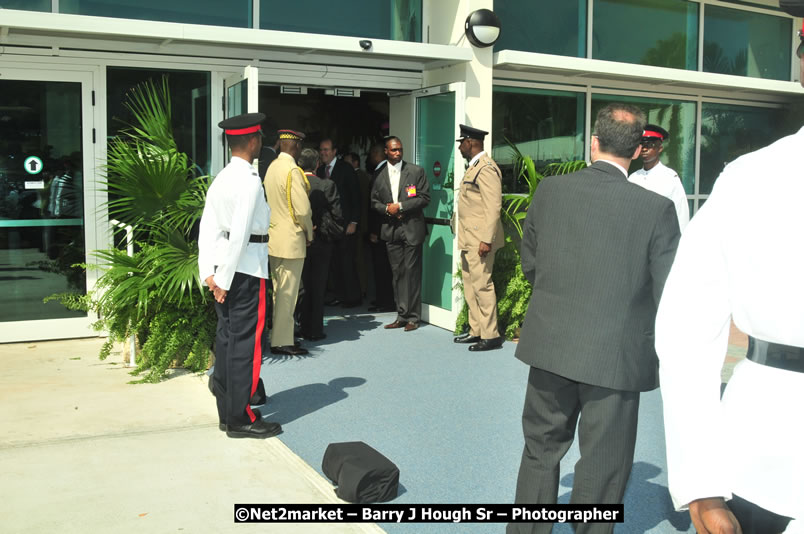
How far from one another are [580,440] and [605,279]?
63 centimetres

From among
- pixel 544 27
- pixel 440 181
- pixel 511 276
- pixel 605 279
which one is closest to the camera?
pixel 605 279

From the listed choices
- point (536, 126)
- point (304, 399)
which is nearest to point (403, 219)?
point (536, 126)

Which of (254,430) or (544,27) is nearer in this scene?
(254,430)

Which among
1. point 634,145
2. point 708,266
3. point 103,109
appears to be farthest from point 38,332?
point 708,266

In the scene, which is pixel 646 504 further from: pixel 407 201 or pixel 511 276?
pixel 407 201

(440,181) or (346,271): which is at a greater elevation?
(440,181)

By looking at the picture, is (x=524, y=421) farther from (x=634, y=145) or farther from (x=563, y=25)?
(x=563, y=25)

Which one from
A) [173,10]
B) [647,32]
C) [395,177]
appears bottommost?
[395,177]

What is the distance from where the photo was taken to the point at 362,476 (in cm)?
386

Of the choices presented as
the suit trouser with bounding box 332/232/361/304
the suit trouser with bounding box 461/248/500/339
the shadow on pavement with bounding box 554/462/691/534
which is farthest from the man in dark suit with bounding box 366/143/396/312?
the shadow on pavement with bounding box 554/462/691/534

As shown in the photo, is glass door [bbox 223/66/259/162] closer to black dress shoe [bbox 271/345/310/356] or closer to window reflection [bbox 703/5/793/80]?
black dress shoe [bbox 271/345/310/356]

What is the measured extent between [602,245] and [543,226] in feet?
0.97

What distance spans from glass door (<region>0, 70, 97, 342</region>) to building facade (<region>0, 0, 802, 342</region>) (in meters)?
0.01

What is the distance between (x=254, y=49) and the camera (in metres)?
7.71
